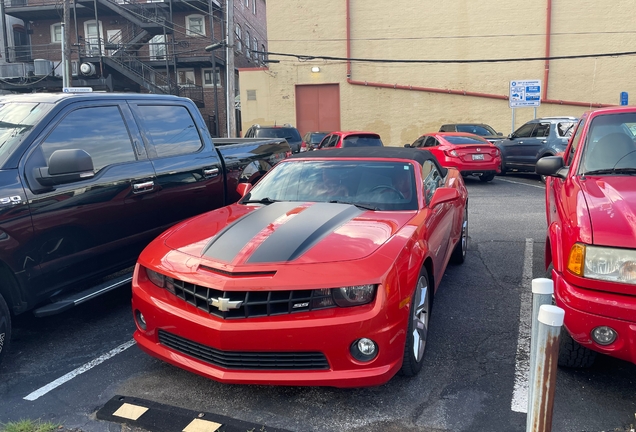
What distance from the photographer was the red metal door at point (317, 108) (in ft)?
90.1

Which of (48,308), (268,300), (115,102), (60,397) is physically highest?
(115,102)

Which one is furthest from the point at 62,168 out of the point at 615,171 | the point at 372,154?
the point at 615,171

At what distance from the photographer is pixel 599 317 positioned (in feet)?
9.75

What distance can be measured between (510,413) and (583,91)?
25.8 m

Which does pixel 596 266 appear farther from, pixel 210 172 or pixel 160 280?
pixel 210 172

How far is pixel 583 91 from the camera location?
25.2 metres

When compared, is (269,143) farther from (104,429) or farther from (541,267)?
(104,429)

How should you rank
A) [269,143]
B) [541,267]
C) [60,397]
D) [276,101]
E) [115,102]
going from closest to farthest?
[60,397]
[115,102]
[541,267]
[269,143]
[276,101]

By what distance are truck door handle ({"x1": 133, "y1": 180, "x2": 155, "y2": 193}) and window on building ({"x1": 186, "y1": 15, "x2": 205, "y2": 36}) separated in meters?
28.7

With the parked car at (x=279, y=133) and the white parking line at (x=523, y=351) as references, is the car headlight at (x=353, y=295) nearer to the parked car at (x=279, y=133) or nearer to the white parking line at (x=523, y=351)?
the white parking line at (x=523, y=351)

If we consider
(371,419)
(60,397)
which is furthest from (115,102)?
(371,419)

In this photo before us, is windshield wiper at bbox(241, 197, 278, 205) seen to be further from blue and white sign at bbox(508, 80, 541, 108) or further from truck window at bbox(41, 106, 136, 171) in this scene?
blue and white sign at bbox(508, 80, 541, 108)

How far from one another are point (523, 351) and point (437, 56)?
24400 millimetres

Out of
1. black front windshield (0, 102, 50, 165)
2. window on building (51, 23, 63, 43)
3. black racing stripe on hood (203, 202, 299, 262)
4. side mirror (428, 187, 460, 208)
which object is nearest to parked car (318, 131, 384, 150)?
side mirror (428, 187, 460, 208)
